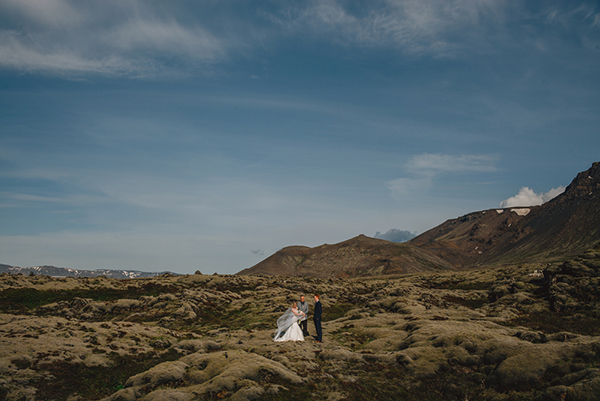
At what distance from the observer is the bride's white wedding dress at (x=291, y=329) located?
32.3m

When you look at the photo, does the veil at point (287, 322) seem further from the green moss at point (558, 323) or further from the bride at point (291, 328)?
the green moss at point (558, 323)

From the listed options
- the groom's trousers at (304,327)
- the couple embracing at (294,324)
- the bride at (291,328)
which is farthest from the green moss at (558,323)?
the bride at (291,328)

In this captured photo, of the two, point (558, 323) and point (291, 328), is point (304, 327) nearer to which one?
point (291, 328)

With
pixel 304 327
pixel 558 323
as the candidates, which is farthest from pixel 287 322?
pixel 558 323

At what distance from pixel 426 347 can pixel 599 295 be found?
41281 mm

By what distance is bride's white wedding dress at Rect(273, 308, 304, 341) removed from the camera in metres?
32.3

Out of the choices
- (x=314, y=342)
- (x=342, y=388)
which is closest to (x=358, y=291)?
(x=314, y=342)

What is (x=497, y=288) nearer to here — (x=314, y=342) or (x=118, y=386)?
(x=314, y=342)

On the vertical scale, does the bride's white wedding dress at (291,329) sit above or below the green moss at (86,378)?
above

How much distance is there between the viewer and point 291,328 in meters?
32.6

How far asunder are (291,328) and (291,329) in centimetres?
9

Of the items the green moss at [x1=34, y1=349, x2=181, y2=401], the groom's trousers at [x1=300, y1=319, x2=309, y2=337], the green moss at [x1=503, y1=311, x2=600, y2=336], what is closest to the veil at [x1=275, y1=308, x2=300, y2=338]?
the groom's trousers at [x1=300, y1=319, x2=309, y2=337]

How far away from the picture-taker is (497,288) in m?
70.9

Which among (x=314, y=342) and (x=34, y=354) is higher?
(x=34, y=354)
